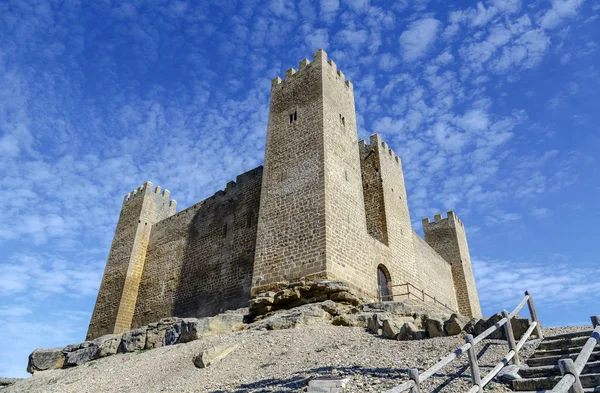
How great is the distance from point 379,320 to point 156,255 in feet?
49.9

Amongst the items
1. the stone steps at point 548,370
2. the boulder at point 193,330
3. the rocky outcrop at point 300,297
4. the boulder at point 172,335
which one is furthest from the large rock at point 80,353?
the stone steps at point 548,370

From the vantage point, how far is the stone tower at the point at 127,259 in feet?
67.5

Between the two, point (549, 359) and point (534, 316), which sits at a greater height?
point (534, 316)

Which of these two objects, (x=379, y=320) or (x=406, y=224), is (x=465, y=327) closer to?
Answer: (x=379, y=320)

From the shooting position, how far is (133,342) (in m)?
13.2

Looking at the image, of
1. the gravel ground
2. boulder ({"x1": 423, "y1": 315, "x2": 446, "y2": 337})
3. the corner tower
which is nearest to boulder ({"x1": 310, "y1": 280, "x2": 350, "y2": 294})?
the corner tower

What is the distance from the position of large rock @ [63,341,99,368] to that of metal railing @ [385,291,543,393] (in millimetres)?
12620

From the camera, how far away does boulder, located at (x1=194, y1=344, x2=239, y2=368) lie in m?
8.24

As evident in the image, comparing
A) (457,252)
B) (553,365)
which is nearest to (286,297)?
(553,365)

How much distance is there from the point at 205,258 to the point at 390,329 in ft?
38.4

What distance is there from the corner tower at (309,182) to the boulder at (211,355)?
3790mm

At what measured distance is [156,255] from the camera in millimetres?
21469

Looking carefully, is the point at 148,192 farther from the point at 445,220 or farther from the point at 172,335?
the point at 445,220

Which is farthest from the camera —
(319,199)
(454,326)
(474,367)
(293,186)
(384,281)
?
(384,281)
